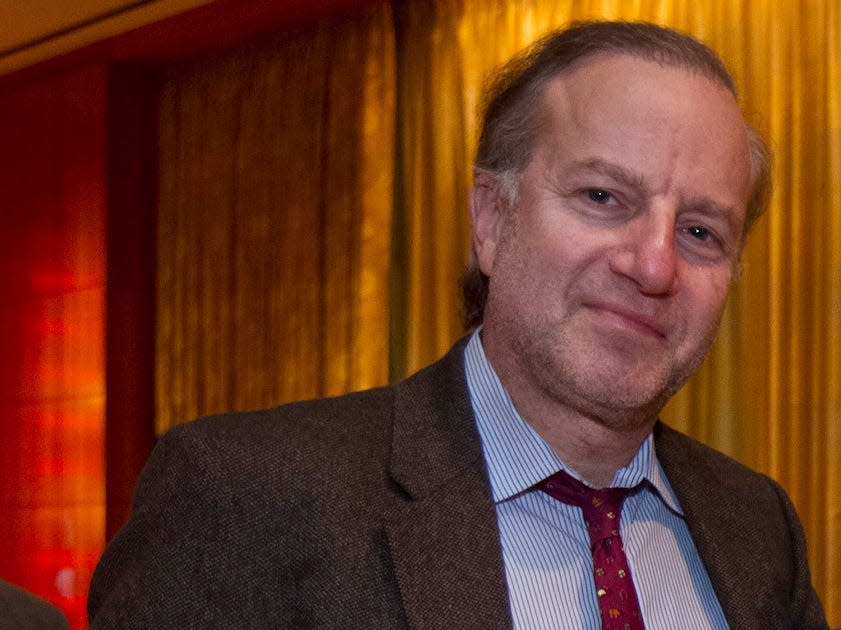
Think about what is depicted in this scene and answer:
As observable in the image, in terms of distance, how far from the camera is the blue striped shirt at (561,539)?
1670 mm

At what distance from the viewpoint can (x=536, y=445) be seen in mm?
1748

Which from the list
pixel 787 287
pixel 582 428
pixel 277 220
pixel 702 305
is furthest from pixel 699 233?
pixel 277 220

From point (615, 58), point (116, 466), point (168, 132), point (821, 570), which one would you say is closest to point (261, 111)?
point (168, 132)

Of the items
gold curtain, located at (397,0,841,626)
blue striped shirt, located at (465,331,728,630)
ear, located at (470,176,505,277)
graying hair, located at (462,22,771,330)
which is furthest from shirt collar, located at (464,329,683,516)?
gold curtain, located at (397,0,841,626)

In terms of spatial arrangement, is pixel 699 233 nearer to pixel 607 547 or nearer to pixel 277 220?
pixel 607 547

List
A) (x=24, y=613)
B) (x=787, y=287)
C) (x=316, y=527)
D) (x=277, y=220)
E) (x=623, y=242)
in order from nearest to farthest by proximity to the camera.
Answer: (x=24, y=613), (x=316, y=527), (x=623, y=242), (x=787, y=287), (x=277, y=220)

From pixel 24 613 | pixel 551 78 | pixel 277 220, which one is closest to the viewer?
pixel 24 613

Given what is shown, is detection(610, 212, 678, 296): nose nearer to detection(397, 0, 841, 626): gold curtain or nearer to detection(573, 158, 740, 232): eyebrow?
detection(573, 158, 740, 232): eyebrow

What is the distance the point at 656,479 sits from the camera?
1.88 metres

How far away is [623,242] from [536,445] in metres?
0.31

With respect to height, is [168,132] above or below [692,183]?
below

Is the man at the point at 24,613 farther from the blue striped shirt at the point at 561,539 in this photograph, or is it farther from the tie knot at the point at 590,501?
the tie knot at the point at 590,501

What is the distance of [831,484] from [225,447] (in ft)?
12.6

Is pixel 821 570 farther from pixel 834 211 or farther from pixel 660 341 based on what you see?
pixel 660 341
